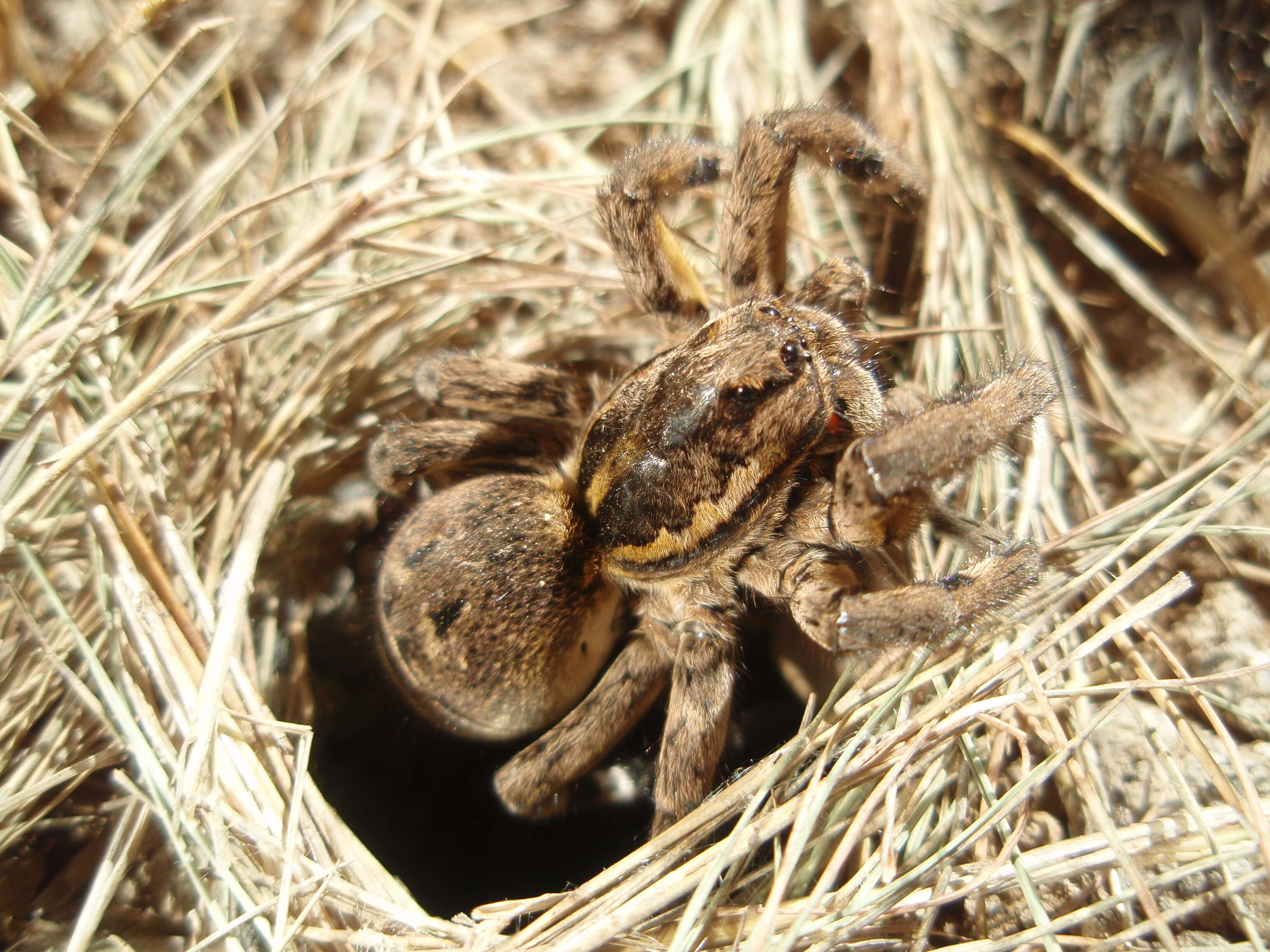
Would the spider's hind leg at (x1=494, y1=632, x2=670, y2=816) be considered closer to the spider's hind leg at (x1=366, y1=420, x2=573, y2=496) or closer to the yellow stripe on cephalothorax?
the yellow stripe on cephalothorax

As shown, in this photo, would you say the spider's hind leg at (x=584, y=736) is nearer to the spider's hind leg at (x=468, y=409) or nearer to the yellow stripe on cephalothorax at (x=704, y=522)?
the yellow stripe on cephalothorax at (x=704, y=522)

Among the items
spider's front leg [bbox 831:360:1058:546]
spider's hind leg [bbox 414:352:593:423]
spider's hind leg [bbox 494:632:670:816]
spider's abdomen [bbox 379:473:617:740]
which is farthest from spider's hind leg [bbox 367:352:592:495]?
spider's front leg [bbox 831:360:1058:546]

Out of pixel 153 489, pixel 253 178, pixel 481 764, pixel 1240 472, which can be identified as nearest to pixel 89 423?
pixel 153 489

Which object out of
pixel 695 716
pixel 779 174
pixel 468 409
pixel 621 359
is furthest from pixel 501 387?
pixel 695 716

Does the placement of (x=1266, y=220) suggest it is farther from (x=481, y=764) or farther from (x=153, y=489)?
(x=153, y=489)

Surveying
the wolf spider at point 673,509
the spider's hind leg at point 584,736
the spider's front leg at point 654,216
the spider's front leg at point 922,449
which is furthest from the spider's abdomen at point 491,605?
the spider's front leg at point 922,449

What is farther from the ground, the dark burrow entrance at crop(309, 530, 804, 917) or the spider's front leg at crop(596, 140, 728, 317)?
the spider's front leg at crop(596, 140, 728, 317)
